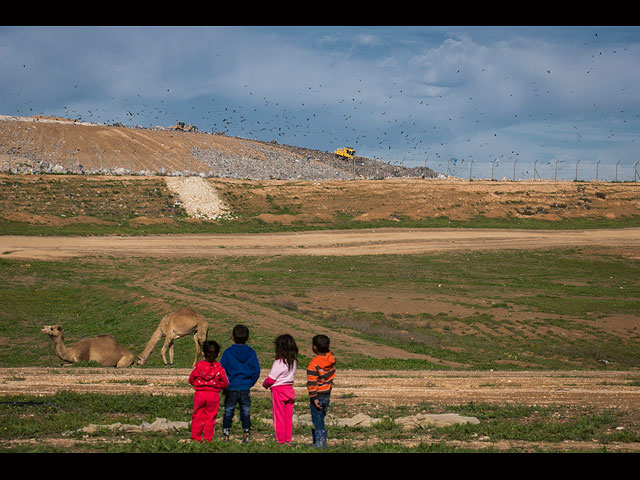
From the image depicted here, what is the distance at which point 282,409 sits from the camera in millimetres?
9484

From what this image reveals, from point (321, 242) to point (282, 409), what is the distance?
4564 centimetres

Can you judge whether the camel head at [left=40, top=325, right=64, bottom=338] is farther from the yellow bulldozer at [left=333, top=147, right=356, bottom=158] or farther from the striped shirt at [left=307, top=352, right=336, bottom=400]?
the yellow bulldozer at [left=333, top=147, right=356, bottom=158]

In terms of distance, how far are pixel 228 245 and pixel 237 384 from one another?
4370cm

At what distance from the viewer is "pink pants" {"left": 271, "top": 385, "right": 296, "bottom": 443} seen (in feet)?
30.8

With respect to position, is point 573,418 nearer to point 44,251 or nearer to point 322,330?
point 322,330

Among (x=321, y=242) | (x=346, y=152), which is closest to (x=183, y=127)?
(x=346, y=152)

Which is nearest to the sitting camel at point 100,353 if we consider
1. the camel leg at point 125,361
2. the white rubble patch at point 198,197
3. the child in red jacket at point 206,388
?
the camel leg at point 125,361

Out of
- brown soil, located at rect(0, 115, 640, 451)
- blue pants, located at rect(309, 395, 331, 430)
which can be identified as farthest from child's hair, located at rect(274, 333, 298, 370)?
brown soil, located at rect(0, 115, 640, 451)

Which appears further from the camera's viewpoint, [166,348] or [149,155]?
[149,155]

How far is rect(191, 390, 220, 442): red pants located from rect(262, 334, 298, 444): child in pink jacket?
0.82m

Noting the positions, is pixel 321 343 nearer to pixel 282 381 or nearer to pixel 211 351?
pixel 282 381

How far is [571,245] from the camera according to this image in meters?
54.6

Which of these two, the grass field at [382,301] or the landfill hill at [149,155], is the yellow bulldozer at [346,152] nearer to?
the landfill hill at [149,155]
